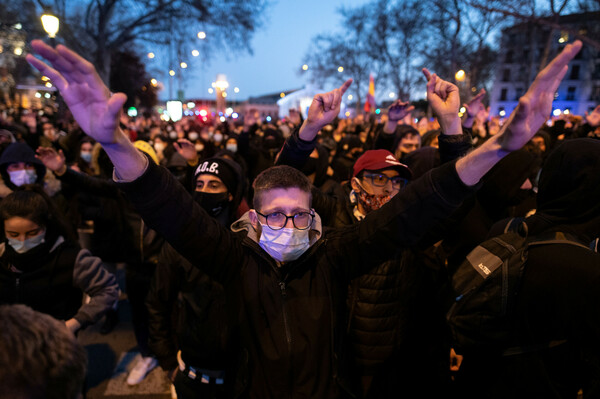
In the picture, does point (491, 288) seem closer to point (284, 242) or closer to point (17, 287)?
point (284, 242)

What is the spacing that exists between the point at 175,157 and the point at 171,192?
13.9 feet

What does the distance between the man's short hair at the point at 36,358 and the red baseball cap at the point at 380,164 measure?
7.27 ft

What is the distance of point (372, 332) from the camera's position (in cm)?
235

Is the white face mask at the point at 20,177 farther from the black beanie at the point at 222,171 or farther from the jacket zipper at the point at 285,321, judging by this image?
the jacket zipper at the point at 285,321

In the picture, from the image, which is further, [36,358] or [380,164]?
[380,164]

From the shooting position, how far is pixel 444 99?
1.84 metres

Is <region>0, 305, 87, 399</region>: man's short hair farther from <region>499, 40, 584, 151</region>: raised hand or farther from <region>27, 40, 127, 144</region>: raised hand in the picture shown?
<region>499, 40, 584, 151</region>: raised hand

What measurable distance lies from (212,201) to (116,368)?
215 centimetres

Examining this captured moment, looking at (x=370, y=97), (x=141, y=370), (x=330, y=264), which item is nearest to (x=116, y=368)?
(x=141, y=370)

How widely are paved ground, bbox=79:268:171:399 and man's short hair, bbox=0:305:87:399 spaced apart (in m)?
2.79

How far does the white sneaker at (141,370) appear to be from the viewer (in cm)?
350

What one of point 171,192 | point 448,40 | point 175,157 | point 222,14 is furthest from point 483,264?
point 448,40

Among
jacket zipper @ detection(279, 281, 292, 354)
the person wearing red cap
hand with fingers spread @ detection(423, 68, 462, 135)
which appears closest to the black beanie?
the person wearing red cap

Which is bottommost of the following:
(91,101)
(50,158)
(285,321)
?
(285,321)
